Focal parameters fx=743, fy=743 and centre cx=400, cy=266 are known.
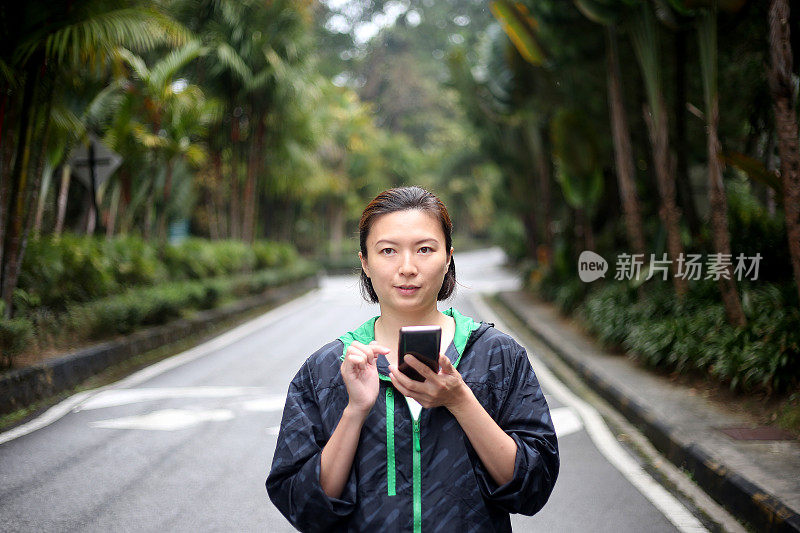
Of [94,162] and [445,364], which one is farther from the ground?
[94,162]

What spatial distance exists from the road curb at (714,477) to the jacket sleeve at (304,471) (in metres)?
2.62

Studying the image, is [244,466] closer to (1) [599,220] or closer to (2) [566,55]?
(2) [566,55]

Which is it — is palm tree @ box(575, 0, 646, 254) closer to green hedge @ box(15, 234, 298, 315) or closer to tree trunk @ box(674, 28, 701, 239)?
tree trunk @ box(674, 28, 701, 239)

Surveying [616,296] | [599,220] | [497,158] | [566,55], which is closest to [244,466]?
[616,296]

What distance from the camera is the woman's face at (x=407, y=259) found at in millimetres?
1854

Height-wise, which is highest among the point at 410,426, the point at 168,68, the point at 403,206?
the point at 168,68

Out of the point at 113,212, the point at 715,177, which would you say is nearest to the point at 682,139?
the point at 715,177

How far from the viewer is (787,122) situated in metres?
5.44

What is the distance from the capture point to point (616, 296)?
10555 millimetres

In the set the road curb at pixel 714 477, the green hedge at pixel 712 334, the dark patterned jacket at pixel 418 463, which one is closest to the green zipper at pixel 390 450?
the dark patterned jacket at pixel 418 463

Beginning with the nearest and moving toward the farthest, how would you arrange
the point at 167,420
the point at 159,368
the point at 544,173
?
the point at 167,420 → the point at 159,368 → the point at 544,173

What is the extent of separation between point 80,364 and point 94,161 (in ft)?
14.7

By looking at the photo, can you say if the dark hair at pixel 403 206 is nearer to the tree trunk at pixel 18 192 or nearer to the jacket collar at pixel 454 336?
the jacket collar at pixel 454 336

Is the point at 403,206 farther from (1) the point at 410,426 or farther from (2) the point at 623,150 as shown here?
(2) the point at 623,150
